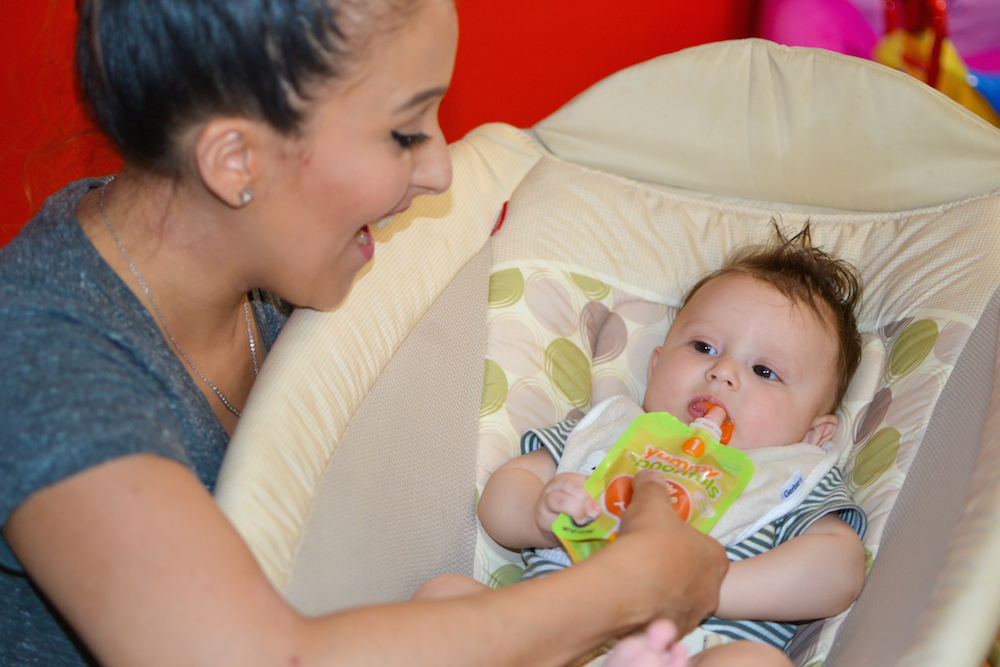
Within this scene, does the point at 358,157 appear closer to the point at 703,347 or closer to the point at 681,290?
the point at 703,347

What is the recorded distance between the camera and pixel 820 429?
1325mm

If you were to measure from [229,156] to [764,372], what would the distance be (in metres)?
0.81

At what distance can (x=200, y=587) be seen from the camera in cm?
66

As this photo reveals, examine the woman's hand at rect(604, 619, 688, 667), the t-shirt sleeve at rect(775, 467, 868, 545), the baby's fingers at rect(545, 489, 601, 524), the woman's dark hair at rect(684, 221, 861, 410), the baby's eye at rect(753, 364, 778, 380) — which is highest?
the woman's dark hair at rect(684, 221, 861, 410)

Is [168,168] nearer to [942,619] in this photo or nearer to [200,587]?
[200,587]

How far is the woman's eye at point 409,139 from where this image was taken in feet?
2.92

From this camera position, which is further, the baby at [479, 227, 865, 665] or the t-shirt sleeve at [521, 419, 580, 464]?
the t-shirt sleeve at [521, 419, 580, 464]

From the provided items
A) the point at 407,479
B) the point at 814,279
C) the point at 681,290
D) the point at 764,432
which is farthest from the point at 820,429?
the point at 407,479

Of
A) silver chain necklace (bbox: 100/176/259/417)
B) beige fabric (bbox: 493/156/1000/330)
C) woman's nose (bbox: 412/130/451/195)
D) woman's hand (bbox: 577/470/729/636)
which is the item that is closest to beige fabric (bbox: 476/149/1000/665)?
beige fabric (bbox: 493/156/1000/330)

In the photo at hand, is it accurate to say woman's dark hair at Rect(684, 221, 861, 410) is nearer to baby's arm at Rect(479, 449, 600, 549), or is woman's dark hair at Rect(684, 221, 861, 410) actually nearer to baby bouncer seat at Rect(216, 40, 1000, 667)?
baby bouncer seat at Rect(216, 40, 1000, 667)

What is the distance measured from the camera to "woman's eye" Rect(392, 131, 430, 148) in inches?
35.0

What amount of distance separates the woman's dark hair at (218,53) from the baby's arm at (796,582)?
72 cm

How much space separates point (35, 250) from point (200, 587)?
15.9 inches

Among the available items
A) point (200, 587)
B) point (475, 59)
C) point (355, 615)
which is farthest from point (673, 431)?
point (475, 59)
